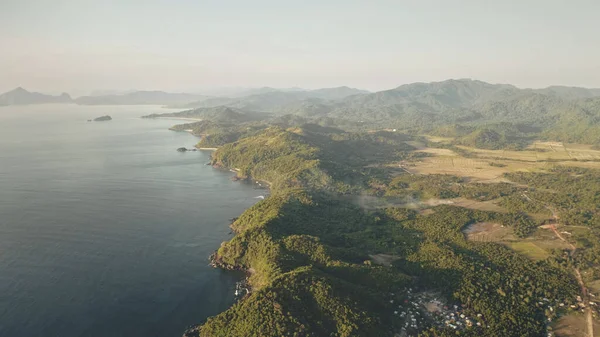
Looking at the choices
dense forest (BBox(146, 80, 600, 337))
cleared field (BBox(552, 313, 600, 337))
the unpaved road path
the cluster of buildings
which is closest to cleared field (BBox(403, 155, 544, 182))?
dense forest (BBox(146, 80, 600, 337))

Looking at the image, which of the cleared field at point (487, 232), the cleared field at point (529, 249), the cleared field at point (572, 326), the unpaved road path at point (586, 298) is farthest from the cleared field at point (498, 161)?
the cleared field at point (572, 326)

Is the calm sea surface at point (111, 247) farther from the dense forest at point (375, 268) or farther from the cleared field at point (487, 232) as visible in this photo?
the cleared field at point (487, 232)

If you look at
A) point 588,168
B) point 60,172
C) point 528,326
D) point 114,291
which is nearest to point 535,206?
point 528,326

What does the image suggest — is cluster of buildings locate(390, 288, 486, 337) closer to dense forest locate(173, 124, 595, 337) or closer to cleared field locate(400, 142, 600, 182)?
dense forest locate(173, 124, 595, 337)

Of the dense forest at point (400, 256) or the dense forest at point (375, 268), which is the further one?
the dense forest at point (400, 256)

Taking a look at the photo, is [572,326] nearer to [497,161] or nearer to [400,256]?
[400,256]

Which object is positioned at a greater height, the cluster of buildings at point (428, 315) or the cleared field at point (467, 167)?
the cleared field at point (467, 167)
